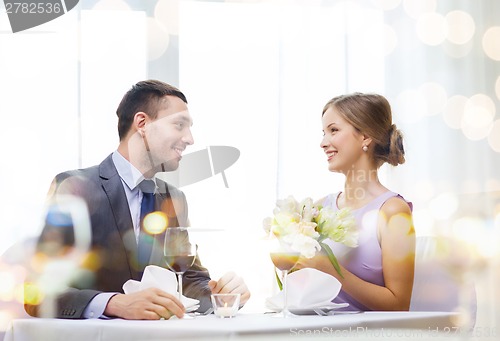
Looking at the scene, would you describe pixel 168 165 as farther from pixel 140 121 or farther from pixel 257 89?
pixel 257 89

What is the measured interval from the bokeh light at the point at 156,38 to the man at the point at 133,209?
517 millimetres

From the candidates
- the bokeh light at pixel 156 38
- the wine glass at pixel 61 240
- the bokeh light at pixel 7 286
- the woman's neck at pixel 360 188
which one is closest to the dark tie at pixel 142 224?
the wine glass at pixel 61 240

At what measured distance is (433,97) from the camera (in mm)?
3297

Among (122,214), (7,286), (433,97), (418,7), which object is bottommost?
(7,286)

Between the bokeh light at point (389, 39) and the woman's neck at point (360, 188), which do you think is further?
the bokeh light at point (389, 39)

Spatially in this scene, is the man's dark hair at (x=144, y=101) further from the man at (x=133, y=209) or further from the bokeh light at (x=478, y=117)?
the bokeh light at (x=478, y=117)

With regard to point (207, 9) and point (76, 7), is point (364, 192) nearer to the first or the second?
point (207, 9)

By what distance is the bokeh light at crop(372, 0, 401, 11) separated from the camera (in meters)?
3.30

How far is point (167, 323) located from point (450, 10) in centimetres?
263

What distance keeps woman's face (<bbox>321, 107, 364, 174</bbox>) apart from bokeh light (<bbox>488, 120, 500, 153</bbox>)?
4.14 feet

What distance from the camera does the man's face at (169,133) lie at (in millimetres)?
2395

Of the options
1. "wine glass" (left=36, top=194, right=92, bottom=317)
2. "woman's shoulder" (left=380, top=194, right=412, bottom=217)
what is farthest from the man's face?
"woman's shoulder" (left=380, top=194, right=412, bottom=217)

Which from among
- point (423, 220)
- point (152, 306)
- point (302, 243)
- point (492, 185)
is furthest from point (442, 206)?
point (152, 306)

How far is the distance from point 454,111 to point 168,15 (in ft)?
4.66
